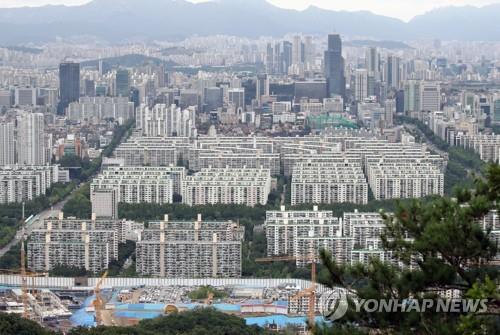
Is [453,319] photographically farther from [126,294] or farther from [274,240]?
[274,240]

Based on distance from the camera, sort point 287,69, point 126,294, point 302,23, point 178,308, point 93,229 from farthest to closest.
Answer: point 302,23
point 287,69
point 93,229
point 126,294
point 178,308

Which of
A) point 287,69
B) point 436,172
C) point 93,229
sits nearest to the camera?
point 93,229

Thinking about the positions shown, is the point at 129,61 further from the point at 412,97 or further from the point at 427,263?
the point at 427,263

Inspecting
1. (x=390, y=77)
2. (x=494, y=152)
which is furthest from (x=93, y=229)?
(x=390, y=77)

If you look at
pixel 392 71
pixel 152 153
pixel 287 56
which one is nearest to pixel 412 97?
pixel 392 71

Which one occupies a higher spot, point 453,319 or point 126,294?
point 453,319
